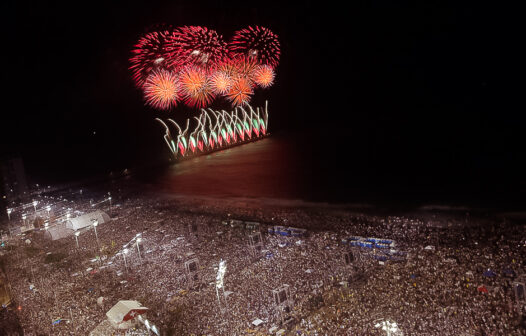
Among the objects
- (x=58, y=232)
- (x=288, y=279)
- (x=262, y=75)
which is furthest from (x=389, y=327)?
(x=262, y=75)

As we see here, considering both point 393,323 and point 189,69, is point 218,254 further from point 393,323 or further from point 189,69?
point 189,69

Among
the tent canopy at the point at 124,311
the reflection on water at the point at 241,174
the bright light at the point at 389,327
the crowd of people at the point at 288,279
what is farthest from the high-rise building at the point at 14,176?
the bright light at the point at 389,327

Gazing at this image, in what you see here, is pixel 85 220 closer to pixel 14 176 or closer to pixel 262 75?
pixel 262 75

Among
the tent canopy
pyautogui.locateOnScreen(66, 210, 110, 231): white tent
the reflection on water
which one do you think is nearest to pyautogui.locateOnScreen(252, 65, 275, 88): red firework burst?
the reflection on water

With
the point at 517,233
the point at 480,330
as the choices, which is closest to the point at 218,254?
the point at 480,330

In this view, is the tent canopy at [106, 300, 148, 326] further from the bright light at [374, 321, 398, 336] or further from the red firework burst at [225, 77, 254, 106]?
the red firework burst at [225, 77, 254, 106]

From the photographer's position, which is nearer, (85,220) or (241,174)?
(85,220)
